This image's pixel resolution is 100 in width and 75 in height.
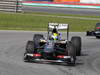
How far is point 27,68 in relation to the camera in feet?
31.8

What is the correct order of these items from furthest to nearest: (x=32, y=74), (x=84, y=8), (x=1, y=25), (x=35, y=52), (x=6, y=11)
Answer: (x=84, y=8) → (x=6, y=11) → (x=1, y=25) → (x=35, y=52) → (x=32, y=74)

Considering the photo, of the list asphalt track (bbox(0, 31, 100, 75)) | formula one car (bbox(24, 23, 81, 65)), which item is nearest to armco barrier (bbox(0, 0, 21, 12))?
asphalt track (bbox(0, 31, 100, 75))

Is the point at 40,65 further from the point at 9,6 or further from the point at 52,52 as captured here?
the point at 9,6

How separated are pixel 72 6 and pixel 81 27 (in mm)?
20961

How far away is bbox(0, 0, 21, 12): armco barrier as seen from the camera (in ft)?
109

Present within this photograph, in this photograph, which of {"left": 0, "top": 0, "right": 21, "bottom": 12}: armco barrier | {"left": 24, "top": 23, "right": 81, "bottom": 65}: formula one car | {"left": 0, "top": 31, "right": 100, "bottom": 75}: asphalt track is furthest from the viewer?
{"left": 0, "top": 0, "right": 21, "bottom": 12}: armco barrier

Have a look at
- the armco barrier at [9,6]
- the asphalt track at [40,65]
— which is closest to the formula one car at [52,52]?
the asphalt track at [40,65]

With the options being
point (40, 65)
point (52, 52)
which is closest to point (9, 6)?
point (52, 52)

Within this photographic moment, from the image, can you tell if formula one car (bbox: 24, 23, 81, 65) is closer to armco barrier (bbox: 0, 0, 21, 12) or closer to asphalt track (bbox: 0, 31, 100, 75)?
asphalt track (bbox: 0, 31, 100, 75)

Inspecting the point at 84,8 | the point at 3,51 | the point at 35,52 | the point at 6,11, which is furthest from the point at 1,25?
the point at 84,8

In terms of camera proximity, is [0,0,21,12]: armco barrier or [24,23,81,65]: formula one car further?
[0,0,21,12]: armco barrier

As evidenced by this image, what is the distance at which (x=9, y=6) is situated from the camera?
109 feet

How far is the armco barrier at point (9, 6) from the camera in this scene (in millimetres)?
33188

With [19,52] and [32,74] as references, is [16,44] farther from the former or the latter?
[32,74]
